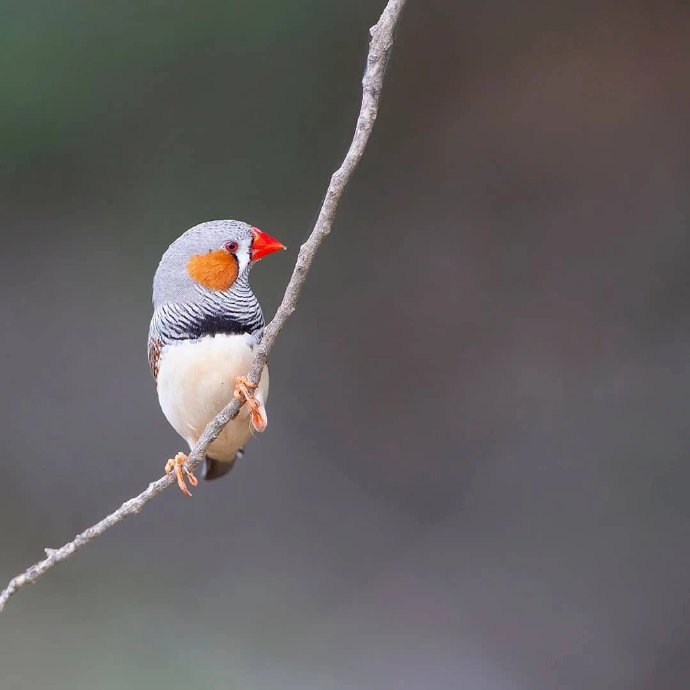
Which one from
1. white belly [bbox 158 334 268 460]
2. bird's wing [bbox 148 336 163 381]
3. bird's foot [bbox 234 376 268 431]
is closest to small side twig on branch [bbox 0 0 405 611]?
bird's foot [bbox 234 376 268 431]

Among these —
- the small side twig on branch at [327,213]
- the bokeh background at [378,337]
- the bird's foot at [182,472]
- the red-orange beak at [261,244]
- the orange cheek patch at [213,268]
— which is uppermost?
the bokeh background at [378,337]

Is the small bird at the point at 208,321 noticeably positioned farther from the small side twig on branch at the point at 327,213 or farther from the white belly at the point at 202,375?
the small side twig on branch at the point at 327,213

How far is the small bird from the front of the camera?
1.55 meters

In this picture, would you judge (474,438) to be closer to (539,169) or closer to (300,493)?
(300,493)

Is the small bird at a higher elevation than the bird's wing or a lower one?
lower

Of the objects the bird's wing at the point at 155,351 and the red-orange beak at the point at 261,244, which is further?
the bird's wing at the point at 155,351

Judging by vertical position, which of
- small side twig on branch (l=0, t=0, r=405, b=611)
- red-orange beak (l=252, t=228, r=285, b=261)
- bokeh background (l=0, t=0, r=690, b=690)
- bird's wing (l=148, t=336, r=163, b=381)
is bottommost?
small side twig on branch (l=0, t=0, r=405, b=611)

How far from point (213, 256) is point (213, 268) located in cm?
2

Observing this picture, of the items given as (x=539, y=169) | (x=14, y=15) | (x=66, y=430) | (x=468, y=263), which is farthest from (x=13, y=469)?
(x=539, y=169)

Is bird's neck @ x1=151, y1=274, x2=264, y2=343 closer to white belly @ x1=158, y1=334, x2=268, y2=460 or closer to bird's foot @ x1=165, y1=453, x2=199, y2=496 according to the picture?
white belly @ x1=158, y1=334, x2=268, y2=460

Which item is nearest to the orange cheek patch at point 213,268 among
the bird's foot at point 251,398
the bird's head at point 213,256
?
the bird's head at point 213,256

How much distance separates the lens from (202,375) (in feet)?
5.35

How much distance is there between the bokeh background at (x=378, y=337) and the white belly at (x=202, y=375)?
4.20 feet

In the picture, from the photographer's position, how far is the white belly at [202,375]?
5.31ft
